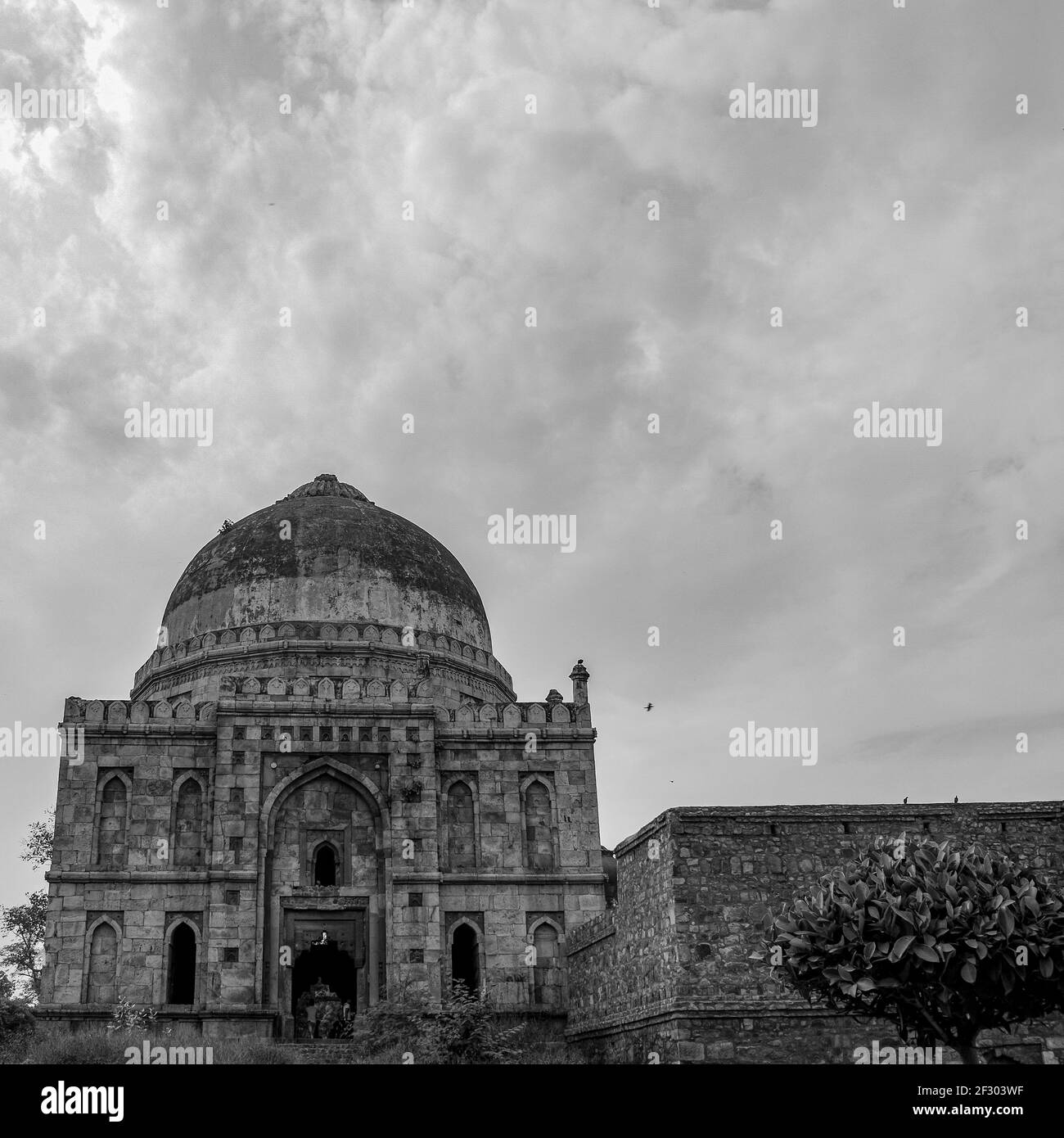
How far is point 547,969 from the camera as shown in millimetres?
27891

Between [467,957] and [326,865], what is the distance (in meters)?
3.86

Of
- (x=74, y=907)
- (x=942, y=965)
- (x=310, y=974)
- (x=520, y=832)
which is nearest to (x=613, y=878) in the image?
(x=520, y=832)

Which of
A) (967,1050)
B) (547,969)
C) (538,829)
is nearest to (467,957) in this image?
(547,969)

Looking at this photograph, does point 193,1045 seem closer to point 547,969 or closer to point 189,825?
point 189,825

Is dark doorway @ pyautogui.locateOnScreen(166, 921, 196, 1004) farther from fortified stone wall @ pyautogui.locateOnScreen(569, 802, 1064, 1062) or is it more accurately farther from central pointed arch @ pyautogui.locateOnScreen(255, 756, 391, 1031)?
fortified stone wall @ pyautogui.locateOnScreen(569, 802, 1064, 1062)

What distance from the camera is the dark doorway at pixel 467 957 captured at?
2794cm

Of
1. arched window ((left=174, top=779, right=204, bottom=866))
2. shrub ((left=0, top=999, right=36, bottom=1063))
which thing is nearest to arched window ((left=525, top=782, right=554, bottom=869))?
arched window ((left=174, top=779, right=204, bottom=866))

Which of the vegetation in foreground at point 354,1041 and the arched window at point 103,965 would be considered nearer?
the vegetation in foreground at point 354,1041

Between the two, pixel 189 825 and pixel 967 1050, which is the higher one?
pixel 189 825

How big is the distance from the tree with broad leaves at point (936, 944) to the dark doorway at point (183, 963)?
1647cm

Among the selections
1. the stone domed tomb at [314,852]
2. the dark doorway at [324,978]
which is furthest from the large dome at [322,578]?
the dark doorway at [324,978]

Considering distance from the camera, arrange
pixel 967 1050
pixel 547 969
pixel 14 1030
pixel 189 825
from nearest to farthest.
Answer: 1. pixel 967 1050
2. pixel 14 1030
3. pixel 547 969
4. pixel 189 825

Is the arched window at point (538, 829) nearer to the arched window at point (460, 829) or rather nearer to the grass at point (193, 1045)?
the arched window at point (460, 829)

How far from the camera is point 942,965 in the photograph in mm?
13914
